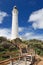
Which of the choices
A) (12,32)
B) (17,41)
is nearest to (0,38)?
(17,41)

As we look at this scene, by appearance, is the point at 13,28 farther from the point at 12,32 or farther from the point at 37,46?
the point at 37,46

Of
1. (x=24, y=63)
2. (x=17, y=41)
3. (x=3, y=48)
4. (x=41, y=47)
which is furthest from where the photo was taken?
(x=17, y=41)

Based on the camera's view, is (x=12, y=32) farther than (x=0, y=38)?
Yes

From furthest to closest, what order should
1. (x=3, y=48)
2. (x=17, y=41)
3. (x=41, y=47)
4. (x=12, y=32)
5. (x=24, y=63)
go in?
1. (x=12, y=32)
2. (x=17, y=41)
3. (x=41, y=47)
4. (x=3, y=48)
5. (x=24, y=63)

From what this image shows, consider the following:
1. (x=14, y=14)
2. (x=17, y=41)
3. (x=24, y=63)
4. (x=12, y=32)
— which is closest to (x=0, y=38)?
(x=17, y=41)

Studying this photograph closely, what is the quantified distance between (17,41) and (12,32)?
5250 millimetres

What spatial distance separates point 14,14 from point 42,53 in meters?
16.2

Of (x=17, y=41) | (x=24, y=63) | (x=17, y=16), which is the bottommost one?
(x=24, y=63)

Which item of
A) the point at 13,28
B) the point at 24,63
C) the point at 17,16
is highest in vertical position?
the point at 17,16

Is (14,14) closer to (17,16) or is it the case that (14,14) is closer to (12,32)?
(17,16)

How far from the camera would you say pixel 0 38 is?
37469 mm

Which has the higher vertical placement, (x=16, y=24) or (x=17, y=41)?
(x=16, y=24)

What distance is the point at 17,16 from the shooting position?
148ft

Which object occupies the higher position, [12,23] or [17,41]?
[12,23]
